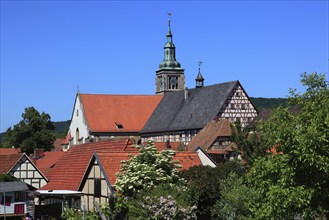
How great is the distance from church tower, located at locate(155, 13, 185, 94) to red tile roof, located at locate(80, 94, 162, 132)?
A: 67.8 ft

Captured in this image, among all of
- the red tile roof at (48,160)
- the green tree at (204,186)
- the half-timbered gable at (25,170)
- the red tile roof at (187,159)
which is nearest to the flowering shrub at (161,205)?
the green tree at (204,186)

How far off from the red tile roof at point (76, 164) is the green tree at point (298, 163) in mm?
13688

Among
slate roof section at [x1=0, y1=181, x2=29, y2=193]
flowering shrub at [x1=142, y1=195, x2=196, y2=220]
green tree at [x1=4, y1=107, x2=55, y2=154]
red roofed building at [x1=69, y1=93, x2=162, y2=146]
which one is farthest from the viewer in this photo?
red roofed building at [x1=69, y1=93, x2=162, y2=146]

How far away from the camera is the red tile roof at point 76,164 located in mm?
35719

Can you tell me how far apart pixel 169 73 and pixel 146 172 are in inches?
3442

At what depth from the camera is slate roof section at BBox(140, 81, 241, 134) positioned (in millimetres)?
73312

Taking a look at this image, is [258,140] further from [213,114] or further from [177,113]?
[177,113]

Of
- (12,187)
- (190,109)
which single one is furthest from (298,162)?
(190,109)

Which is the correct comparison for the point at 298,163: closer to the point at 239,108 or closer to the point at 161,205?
the point at 161,205

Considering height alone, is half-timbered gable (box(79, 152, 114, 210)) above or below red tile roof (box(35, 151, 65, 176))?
below

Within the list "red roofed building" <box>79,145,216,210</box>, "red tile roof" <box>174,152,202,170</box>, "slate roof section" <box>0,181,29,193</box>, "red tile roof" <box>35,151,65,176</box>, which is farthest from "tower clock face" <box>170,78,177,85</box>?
"slate roof section" <box>0,181,29,193</box>

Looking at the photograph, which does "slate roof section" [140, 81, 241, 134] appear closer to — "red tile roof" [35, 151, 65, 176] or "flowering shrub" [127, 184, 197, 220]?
"red tile roof" [35, 151, 65, 176]

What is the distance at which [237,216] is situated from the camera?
27.3m

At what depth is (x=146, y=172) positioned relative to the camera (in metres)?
29.3
